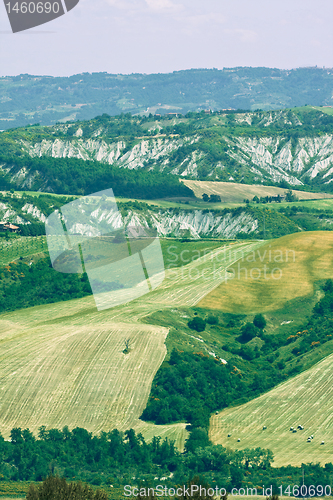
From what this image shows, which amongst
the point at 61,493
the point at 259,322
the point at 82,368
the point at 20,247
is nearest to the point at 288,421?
the point at 82,368

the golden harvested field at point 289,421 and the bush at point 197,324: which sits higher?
the bush at point 197,324

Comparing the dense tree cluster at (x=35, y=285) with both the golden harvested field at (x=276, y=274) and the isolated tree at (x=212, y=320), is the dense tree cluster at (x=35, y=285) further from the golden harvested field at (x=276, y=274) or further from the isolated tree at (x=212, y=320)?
the isolated tree at (x=212, y=320)

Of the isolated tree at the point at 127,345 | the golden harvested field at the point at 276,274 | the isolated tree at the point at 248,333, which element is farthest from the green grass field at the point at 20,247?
the isolated tree at the point at 127,345

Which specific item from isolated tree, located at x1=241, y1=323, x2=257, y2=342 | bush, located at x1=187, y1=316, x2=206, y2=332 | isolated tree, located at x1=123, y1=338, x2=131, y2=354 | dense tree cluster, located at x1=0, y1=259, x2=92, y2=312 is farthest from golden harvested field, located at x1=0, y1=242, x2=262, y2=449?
dense tree cluster, located at x1=0, y1=259, x2=92, y2=312

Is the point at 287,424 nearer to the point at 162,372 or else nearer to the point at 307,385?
the point at 307,385

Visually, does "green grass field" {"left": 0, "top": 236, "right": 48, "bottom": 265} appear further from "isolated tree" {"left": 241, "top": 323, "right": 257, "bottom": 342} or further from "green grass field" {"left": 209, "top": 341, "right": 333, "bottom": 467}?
"green grass field" {"left": 209, "top": 341, "right": 333, "bottom": 467}

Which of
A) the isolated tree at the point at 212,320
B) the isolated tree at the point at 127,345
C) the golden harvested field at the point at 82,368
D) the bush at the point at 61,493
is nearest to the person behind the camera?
the bush at the point at 61,493

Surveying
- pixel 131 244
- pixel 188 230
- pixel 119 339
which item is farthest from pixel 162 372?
pixel 188 230
